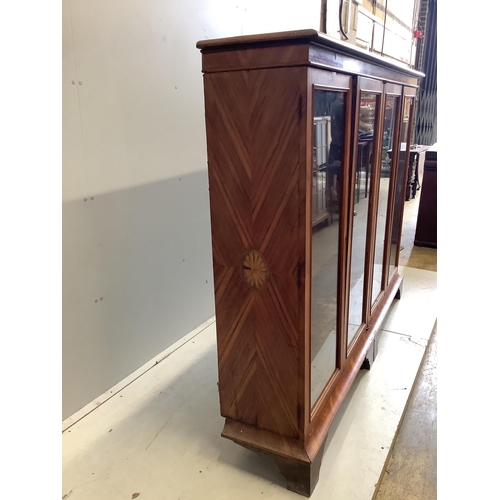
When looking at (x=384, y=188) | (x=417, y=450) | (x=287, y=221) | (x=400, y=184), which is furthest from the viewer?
(x=400, y=184)

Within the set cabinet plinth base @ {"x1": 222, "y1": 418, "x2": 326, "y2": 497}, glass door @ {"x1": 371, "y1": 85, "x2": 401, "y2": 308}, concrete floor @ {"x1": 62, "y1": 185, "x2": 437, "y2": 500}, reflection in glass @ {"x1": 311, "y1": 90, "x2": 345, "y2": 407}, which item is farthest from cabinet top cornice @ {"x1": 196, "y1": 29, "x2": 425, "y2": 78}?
concrete floor @ {"x1": 62, "y1": 185, "x2": 437, "y2": 500}

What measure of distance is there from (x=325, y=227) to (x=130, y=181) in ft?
2.86


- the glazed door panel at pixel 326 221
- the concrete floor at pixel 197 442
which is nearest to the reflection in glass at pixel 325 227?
the glazed door panel at pixel 326 221

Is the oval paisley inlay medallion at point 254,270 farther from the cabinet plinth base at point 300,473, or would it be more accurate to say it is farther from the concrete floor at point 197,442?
the concrete floor at point 197,442

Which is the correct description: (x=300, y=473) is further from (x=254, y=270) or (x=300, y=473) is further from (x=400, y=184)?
(x=400, y=184)

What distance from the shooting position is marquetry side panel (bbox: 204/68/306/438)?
1.06 metres

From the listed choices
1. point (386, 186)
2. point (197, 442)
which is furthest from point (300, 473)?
point (386, 186)

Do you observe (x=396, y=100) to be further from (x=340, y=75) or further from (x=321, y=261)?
(x=321, y=261)

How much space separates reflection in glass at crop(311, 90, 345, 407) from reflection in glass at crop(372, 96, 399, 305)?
0.62 meters

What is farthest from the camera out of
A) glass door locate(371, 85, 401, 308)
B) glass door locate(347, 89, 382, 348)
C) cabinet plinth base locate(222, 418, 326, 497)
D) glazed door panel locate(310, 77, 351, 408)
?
glass door locate(371, 85, 401, 308)

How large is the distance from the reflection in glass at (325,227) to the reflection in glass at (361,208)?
20 cm

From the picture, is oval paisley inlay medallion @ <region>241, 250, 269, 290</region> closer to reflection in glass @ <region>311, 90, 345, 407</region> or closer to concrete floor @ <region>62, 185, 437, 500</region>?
reflection in glass @ <region>311, 90, 345, 407</region>

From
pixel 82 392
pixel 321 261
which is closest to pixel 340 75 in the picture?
pixel 321 261

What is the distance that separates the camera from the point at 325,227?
1315 millimetres
